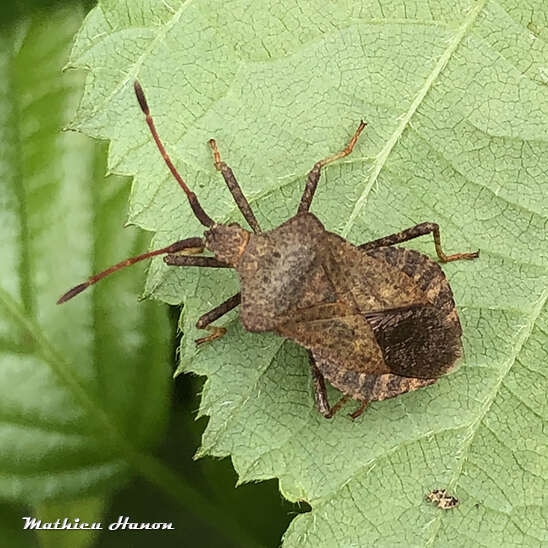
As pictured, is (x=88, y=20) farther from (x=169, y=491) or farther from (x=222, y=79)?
(x=169, y=491)

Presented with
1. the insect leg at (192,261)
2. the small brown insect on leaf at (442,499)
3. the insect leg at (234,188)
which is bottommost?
the small brown insect on leaf at (442,499)

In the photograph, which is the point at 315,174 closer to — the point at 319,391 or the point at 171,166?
the point at 171,166

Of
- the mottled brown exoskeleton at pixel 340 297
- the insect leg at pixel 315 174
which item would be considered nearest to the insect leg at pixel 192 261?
the mottled brown exoskeleton at pixel 340 297

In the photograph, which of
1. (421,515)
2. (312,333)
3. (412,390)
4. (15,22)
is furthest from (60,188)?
(421,515)

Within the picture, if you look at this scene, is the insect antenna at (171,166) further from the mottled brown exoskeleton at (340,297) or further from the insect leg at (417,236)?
the insect leg at (417,236)

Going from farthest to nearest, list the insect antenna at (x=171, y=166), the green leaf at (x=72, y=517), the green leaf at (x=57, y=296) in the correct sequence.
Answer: the green leaf at (x=72, y=517)
the green leaf at (x=57, y=296)
the insect antenna at (x=171, y=166)

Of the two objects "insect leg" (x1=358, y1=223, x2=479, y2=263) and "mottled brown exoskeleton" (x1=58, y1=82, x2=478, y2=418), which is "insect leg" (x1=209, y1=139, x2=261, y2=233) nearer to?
"mottled brown exoskeleton" (x1=58, y1=82, x2=478, y2=418)

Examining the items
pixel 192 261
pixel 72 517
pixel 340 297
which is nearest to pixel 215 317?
pixel 192 261
